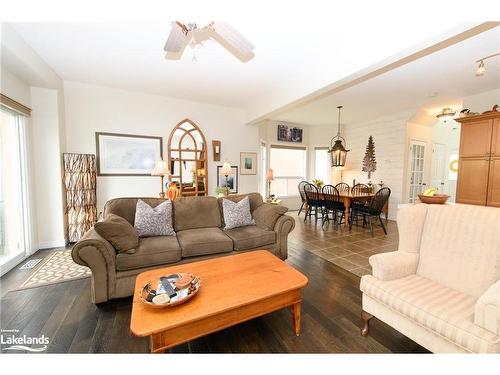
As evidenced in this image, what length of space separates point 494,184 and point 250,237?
407 cm

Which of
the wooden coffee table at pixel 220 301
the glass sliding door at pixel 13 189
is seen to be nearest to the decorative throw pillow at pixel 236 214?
the wooden coffee table at pixel 220 301

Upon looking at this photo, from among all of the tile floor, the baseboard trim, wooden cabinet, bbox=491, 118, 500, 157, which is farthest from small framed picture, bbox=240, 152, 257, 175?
wooden cabinet, bbox=491, 118, 500, 157

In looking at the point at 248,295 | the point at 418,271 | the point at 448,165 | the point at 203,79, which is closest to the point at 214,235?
the point at 248,295

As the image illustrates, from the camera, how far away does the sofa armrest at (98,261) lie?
192 centimetres

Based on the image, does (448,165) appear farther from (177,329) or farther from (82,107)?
(82,107)

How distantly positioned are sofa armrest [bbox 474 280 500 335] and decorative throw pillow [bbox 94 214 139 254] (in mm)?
2573

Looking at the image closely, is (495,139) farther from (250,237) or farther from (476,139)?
(250,237)

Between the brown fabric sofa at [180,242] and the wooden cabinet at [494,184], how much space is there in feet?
11.2

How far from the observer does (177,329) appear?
1270mm

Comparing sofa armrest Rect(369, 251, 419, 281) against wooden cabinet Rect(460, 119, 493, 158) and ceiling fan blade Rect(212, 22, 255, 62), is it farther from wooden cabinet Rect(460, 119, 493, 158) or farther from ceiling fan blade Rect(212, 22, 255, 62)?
wooden cabinet Rect(460, 119, 493, 158)

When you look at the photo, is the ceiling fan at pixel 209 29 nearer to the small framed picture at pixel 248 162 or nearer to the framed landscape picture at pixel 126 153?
the framed landscape picture at pixel 126 153

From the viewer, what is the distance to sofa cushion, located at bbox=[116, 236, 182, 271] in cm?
212

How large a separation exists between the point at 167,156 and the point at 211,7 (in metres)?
3.26

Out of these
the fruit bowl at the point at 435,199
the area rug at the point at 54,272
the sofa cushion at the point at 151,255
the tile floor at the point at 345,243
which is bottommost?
the area rug at the point at 54,272
